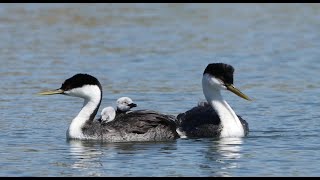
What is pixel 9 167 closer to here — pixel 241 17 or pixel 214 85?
pixel 214 85

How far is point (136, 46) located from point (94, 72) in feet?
11.3

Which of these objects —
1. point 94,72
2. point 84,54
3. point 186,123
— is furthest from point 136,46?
point 186,123

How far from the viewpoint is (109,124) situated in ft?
59.7

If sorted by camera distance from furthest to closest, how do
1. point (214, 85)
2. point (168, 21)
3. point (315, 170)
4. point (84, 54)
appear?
1. point (168, 21)
2. point (84, 54)
3. point (214, 85)
4. point (315, 170)

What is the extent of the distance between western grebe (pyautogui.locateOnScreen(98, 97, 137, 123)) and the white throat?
19cm

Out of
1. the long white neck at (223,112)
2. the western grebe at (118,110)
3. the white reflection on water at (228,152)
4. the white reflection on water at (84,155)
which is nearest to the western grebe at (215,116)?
the long white neck at (223,112)

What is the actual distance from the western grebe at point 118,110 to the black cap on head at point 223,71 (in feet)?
4.66

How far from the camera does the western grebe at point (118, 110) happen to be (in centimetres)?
1834

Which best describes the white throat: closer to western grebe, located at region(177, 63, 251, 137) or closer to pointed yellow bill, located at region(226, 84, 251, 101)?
western grebe, located at region(177, 63, 251, 137)

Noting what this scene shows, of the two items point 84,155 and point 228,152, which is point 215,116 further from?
point 84,155

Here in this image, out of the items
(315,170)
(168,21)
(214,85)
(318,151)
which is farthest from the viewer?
(168,21)

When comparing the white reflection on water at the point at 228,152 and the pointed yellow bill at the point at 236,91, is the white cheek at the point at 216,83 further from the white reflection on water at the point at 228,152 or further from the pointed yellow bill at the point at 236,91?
the white reflection on water at the point at 228,152

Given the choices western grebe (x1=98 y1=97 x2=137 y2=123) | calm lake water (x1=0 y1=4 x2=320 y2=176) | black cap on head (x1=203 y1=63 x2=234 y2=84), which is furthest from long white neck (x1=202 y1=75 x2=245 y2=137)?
western grebe (x1=98 y1=97 x2=137 y2=123)

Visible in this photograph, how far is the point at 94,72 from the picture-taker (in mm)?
25094
